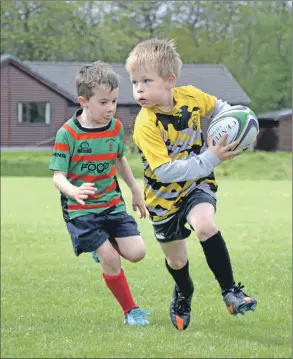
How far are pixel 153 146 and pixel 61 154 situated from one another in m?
1.31

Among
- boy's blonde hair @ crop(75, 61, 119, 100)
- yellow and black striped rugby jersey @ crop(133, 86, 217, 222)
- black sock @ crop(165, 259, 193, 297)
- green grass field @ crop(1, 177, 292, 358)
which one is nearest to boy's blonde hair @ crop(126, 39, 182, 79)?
yellow and black striped rugby jersey @ crop(133, 86, 217, 222)

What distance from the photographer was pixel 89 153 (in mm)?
8109

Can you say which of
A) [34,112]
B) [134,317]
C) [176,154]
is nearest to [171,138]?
[176,154]

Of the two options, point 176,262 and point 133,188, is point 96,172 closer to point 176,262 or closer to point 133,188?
point 133,188

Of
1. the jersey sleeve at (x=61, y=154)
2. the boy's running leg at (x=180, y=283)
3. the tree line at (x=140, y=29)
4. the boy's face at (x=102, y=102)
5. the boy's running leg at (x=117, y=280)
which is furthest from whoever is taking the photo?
the tree line at (x=140, y=29)

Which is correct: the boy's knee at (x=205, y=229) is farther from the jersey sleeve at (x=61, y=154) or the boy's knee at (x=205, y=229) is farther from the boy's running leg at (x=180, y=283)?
the jersey sleeve at (x=61, y=154)

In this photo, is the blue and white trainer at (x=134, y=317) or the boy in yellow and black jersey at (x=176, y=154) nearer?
the boy in yellow and black jersey at (x=176, y=154)

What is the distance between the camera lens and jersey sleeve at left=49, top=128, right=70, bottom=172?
802 centimetres

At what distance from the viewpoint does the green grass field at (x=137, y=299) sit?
10.6 meters

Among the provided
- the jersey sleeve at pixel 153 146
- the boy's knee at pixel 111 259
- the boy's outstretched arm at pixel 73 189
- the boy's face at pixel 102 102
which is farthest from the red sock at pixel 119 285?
the jersey sleeve at pixel 153 146

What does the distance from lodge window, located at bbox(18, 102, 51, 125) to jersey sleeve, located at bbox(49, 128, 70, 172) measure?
57451mm

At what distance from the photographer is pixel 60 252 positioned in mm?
21484

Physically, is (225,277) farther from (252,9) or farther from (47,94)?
(252,9)

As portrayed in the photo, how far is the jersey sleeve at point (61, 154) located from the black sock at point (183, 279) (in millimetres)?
1319
